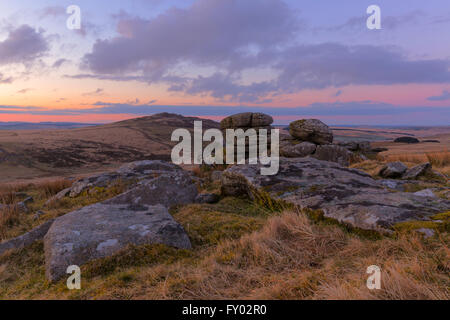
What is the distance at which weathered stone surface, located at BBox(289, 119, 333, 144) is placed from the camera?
16.8 meters

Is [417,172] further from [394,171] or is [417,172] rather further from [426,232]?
[426,232]

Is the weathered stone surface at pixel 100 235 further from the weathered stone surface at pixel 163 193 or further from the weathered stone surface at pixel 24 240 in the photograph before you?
the weathered stone surface at pixel 163 193

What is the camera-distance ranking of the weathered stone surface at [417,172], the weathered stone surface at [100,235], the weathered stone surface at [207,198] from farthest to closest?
the weathered stone surface at [417,172] → the weathered stone surface at [207,198] → the weathered stone surface at [100,235]

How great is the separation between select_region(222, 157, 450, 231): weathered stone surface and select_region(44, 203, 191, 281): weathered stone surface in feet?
7.42

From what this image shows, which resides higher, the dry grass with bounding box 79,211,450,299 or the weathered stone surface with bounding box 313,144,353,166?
the weathered stone surface with bounding box 313,144,353,166

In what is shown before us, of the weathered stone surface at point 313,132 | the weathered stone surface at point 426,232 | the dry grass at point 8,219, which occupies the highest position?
the weathered stone surface at point 313,132

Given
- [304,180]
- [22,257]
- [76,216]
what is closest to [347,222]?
[304,180]

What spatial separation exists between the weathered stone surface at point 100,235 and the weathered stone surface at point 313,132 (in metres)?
13.8

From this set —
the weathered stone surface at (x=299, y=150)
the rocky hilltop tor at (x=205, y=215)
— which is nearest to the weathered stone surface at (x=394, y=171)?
the rocky hilltop tor at (x=205, y=215)

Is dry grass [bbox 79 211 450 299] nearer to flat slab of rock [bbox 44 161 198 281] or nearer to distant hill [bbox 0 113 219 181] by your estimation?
flat slab of rock [bbox 44 161 198 281]

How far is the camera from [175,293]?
2.45 m

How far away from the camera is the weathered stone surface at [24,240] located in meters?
4.18

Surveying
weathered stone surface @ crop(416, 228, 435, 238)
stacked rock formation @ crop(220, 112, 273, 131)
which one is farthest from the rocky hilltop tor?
stacked rock formation @ crop(220, 112, 273, 131)
